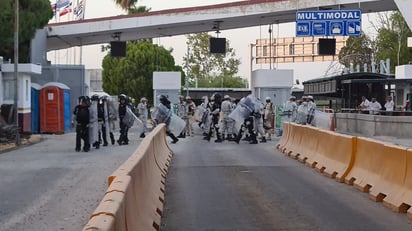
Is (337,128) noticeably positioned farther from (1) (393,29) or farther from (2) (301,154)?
(1) (393,29)

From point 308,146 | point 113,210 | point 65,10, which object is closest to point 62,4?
point 65,10

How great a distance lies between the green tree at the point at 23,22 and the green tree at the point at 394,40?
30703 mm

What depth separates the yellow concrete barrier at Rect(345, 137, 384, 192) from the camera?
1168cm

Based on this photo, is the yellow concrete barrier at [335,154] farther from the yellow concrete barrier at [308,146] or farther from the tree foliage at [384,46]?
the tree foliage at [384,46]

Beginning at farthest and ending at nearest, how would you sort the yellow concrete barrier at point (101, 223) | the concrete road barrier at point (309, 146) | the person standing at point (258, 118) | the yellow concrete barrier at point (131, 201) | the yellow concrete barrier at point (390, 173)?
the person standing at point (258, 118) < the concrete road barrier at point (309, 146) < the yellow concrete barrier at point (390, 173) < the yellow concrete barrier at point (131, 201) < the yellow concrete barrier at point (101, 223)

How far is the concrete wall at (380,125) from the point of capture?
27672 mm

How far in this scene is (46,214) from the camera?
408 inches

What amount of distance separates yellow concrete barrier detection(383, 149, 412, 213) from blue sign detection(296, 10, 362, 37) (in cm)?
2113

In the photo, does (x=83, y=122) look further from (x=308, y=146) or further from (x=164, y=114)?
(x=308, y=146)

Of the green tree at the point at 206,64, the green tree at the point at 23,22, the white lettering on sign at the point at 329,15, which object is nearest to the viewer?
the green tree at the point at 23,22

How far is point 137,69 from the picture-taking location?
69.8m

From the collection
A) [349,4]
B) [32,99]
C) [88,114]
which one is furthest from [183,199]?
[349,4]

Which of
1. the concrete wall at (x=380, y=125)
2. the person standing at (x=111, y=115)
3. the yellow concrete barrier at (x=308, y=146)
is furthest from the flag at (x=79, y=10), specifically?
the yellow concrete barrier at (x=308, y=146)

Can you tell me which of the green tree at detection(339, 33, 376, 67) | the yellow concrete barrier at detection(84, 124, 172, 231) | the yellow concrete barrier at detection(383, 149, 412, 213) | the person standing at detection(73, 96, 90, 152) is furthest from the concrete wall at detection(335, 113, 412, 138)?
the green tree at detection(339, 33, 376, 67)
